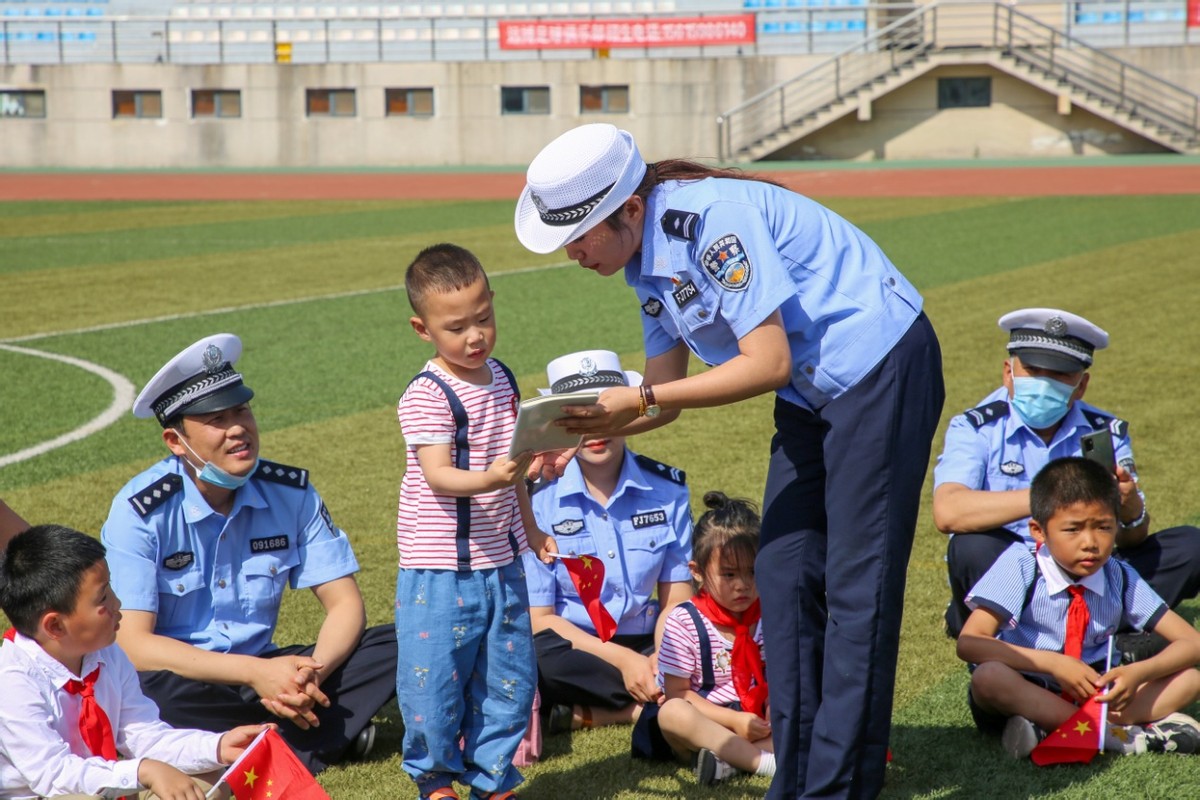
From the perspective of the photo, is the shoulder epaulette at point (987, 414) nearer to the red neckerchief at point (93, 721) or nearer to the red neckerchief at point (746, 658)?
the red neckerchief at point (746, 658)

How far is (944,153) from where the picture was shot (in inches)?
1345

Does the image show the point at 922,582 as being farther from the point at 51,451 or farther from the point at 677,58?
the point at 677,58

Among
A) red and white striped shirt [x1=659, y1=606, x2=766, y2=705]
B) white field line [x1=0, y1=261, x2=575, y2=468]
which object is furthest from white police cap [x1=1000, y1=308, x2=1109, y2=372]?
white field line [x1=0, y1=261, x2=575, y2=468]

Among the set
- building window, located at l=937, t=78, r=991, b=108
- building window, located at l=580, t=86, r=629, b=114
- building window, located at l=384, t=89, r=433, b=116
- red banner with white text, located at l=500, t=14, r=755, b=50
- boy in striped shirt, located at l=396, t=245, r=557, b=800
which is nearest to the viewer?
boy in striped shirt, located at l=396, t=245, r=557, b=800

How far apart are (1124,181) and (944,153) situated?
30.0 feet

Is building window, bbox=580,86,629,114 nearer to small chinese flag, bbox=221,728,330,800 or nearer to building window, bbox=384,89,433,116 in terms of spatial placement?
building window, bbox=384,89,433,116

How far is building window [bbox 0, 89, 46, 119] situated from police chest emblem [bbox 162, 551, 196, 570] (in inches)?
1476

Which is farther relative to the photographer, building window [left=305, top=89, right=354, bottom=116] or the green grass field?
building window [left=305, top=89, right=354, bottom=116]

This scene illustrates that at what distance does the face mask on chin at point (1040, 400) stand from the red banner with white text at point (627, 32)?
3270 centimetres

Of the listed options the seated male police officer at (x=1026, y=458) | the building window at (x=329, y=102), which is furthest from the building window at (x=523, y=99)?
the seated male police officer at (x=1026, y=458)

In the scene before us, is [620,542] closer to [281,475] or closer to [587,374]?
[281,475]

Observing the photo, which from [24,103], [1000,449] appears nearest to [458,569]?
[1000,449]

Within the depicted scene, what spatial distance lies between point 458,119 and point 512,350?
27003 millimetres

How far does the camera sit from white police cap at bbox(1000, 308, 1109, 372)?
465cm
